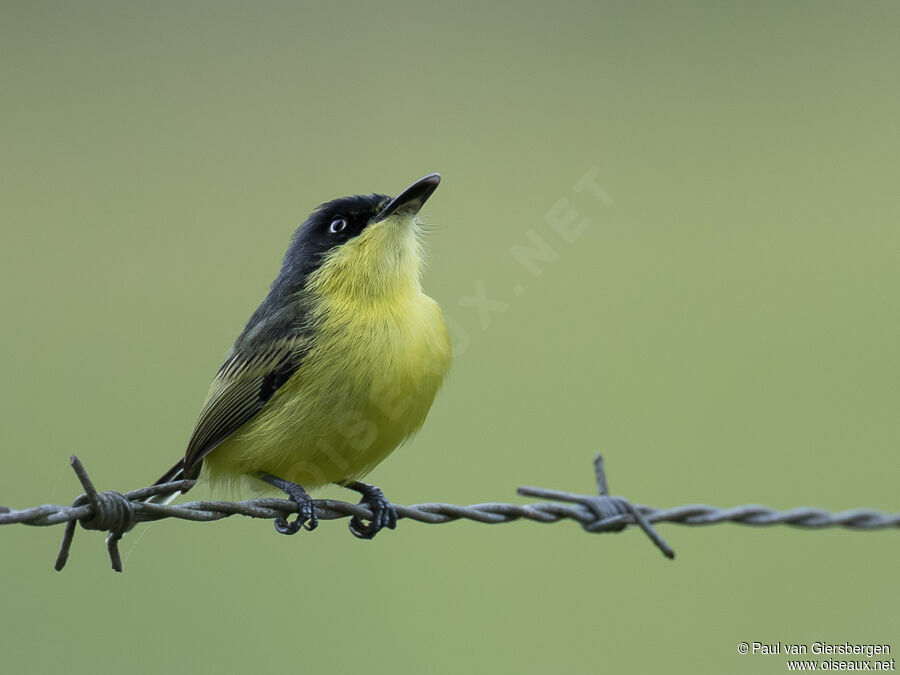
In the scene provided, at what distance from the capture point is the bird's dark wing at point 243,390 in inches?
150

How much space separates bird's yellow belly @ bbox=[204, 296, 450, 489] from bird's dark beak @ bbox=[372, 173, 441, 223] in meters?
0.55

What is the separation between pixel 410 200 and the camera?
417 cm

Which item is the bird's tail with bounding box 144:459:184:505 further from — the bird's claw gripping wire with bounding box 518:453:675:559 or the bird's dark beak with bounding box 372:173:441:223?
the bird's claw gripping wire with bounding box 518:453:675:559

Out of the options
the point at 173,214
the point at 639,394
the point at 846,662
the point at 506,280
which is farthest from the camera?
the point at 173,214

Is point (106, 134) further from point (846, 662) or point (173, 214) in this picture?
point (846, 662)

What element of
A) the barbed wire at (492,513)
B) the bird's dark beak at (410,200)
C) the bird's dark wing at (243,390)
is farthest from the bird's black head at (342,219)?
the barbed wire at (492,513)

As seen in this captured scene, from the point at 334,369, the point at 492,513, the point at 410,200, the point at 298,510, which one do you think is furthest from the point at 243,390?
the point at 492,513

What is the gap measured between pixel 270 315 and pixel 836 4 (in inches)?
375

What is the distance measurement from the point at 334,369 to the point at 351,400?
0.14 m

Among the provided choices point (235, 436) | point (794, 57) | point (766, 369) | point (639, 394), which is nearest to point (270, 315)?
point (235, 436)

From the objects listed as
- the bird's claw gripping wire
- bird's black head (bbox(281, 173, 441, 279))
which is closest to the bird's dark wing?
bird's black head (bbox(281, 173, 441, 279))

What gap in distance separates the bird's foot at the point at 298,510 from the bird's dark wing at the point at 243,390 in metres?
0.31

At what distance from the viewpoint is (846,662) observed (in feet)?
11.7

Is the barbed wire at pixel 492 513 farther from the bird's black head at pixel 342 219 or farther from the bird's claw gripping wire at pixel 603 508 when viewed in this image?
the bird's black head at pixel 342 219
